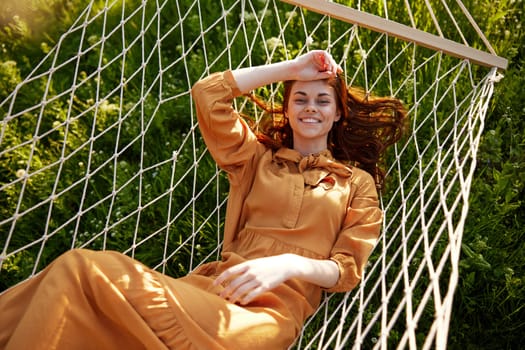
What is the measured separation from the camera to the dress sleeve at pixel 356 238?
1.92m

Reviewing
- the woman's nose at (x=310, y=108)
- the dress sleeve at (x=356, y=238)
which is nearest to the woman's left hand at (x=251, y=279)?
the dress sleeve at (x=356, y=238)

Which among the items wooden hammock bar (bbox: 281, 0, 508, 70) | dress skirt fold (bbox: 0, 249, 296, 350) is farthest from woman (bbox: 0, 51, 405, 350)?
wooden hammock bar (bbox: 281, 0, 508, 70)

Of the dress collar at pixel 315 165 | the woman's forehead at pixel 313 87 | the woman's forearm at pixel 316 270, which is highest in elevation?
the woman's forehead at pixel 313 87

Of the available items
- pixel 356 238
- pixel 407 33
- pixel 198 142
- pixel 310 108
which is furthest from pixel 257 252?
pixel 198 142

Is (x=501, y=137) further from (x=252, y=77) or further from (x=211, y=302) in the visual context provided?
(x=211, y=302)

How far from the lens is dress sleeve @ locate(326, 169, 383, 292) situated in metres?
1.92

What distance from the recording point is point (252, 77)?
210cm

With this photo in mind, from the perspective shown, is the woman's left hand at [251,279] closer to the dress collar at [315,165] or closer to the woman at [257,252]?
the woman at [257,252]

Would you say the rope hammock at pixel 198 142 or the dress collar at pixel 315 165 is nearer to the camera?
the dress collar at pixel 315 165

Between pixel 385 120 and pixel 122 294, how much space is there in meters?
0.98

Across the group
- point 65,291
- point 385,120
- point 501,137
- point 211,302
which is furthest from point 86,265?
point 501,137

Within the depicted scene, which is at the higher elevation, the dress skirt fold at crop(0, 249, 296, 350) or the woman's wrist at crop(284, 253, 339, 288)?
the dress skirt fold at crop(0, 249, 296, 350)

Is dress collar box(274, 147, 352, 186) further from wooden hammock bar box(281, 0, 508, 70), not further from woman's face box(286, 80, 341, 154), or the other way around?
wooden hammock bar box(281, 0, 508, 70)

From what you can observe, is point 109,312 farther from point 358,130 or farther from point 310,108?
point 358,130
